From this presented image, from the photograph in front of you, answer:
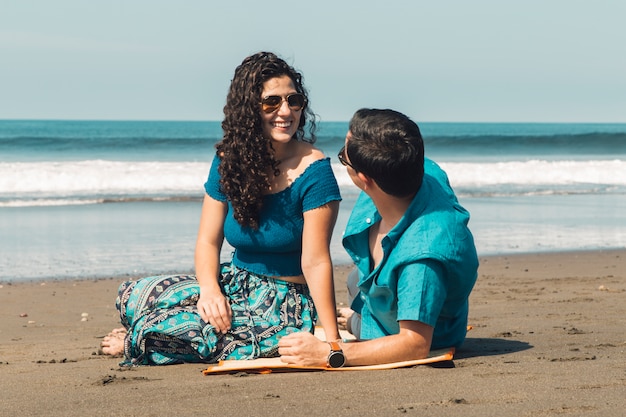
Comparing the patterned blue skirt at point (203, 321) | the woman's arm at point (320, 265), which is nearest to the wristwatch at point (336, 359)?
the woman's arm at point (320, 265)

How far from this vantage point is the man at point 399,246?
10.6 ft

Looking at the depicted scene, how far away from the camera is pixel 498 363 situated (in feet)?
11.8

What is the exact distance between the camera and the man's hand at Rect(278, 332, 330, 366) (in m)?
3.49

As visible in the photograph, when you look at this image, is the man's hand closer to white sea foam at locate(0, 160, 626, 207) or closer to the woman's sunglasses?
the woman's sunglasses

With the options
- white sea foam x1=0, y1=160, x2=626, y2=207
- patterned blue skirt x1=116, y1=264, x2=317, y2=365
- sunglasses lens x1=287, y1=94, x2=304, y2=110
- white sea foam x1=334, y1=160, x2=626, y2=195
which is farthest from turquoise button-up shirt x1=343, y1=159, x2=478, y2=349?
white sea foam x1=334, y1=160, x2=626, y2=195

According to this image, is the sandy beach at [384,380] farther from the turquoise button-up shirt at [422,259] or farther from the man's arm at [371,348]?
the turquoise button-up shirt at [422,259]

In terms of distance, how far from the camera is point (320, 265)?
3711mm

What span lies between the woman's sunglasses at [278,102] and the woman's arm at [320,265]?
1.57ft

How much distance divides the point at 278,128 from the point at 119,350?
1.41 m

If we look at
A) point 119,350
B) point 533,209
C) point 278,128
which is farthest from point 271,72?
point 533,209

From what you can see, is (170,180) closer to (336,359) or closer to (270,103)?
(270,103)

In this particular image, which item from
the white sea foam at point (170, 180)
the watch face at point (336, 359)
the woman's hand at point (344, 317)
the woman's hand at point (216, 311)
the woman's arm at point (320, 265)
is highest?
the woman's arm at point (320, 265)

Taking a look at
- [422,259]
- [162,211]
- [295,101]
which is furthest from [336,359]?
[162,211]

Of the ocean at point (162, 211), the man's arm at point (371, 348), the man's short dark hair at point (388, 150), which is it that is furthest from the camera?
the ocean at point (162, 211)
